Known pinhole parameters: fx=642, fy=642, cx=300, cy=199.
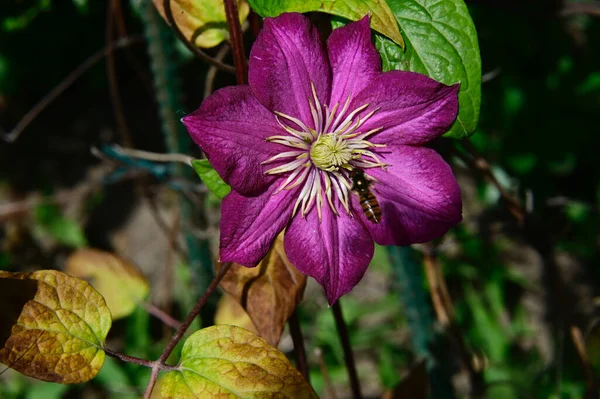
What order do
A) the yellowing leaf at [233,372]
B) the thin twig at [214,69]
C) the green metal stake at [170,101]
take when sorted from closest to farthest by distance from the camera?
the yellowing leaf at [233,372] < the thin twig at [214,69] < the green metal stake at [170,101]

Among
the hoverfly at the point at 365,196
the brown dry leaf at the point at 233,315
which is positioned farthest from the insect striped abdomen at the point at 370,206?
the brown dry leaf at the point at 233,315

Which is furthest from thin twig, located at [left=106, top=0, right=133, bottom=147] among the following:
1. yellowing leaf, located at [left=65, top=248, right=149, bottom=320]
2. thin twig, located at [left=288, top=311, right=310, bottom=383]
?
thin twig, located at [left=288, top=311, right=310, bottom=383]

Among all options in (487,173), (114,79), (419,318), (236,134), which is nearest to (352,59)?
(236,134)

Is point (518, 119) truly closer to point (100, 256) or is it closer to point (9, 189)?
point (100, 256)

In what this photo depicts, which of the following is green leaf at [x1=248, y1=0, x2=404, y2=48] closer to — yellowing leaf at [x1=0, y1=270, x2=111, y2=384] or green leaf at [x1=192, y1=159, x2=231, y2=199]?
green leaf at [x1=192, y1=159, x2=231, y2=199]

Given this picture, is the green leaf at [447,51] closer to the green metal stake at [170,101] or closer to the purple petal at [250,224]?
the purple petal at [250,224]
